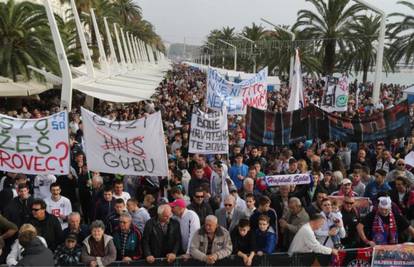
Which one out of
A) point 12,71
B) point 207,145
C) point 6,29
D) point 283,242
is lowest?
point 283,242

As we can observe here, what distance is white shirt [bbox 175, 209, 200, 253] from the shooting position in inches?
260

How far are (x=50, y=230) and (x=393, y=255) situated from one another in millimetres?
4035

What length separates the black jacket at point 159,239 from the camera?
6.29 meters

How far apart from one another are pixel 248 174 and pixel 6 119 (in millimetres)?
4203

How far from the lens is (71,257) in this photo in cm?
591

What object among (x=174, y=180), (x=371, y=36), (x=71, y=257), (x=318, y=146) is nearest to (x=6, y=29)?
(x=318, y=146)

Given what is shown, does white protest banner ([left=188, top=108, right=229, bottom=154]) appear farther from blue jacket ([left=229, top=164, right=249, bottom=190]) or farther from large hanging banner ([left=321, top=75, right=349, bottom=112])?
large hanging banner ([left=321, top=75, right=349, bottom=112])

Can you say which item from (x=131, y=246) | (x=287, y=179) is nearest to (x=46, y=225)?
(x=131, y=246)

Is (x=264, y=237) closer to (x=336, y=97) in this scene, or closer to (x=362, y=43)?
(x=336, y=97)

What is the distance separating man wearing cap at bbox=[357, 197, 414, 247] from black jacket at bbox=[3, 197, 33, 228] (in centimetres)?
432

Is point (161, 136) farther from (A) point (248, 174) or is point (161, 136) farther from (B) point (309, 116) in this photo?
(B) point (309, 116)

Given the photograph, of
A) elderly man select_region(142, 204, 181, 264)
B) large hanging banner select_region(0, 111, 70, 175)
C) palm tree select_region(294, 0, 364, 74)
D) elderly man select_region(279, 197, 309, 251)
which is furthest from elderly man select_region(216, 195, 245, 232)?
palm tree select_region(294, 0, 364, 74)

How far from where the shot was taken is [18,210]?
23.1ft

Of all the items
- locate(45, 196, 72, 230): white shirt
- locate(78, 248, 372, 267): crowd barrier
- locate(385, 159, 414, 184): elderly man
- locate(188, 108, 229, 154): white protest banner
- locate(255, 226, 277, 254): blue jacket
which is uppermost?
locate(188, 108, 229, 154): white protest banner
